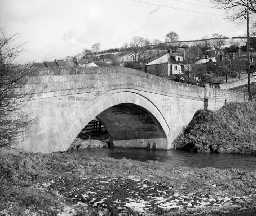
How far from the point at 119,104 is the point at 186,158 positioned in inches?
204

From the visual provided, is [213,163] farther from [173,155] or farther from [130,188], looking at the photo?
[130,188]

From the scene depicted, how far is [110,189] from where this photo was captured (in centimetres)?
1007

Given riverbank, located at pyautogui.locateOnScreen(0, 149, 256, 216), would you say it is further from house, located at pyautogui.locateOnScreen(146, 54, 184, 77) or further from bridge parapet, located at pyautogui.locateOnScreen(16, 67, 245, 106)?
house, located at pyautogui.locateOnScreen(146, 54, 184, 77)

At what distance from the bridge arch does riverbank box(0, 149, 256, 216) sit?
6947 millimetres

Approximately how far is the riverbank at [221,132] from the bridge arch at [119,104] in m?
1.98

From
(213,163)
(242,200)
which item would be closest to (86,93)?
(213,163)

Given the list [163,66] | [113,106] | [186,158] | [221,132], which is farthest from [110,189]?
[163,66]

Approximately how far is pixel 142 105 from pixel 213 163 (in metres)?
5.57

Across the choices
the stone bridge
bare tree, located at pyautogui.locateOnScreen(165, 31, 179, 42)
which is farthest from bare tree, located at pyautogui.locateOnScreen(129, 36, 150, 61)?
the stone bridge

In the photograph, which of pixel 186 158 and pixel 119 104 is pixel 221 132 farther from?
pixel 119 104

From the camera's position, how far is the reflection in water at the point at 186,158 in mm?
22972

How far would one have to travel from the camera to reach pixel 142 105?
25.8 metres

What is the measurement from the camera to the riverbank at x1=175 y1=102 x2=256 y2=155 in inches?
1104

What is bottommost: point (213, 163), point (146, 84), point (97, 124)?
point (213, 163)
